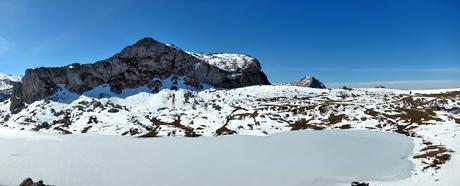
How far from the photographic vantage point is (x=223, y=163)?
54.4 m

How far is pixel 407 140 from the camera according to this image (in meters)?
77.8

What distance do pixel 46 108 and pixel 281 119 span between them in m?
100.0

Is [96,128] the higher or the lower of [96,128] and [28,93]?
the lower

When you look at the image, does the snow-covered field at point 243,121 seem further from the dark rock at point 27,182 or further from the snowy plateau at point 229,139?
the dark rock at point 27,182

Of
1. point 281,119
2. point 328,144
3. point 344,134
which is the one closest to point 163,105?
point 281,119

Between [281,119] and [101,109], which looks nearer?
[281,119]

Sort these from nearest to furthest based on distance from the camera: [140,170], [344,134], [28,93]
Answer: [140,170]
[344,134]
[28,93]

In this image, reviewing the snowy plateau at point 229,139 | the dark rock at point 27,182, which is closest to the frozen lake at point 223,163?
the snowy plateau at point 229,139

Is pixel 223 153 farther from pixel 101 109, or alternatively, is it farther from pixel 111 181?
pixel 101 109

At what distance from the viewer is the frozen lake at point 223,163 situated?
45.5 meters

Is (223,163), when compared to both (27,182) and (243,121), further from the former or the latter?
(243,121)

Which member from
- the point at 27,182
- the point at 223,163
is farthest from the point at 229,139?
the point at 27,182

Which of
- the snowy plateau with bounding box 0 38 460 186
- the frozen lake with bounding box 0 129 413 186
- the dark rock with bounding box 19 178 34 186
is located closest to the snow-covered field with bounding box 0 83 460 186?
the snowy plateau with bounding box 0 38 460 186

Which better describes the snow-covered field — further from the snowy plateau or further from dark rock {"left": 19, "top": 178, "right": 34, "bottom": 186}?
dark rock {"left": 19, "top": 178, "right": 34, "bottom": 186}
